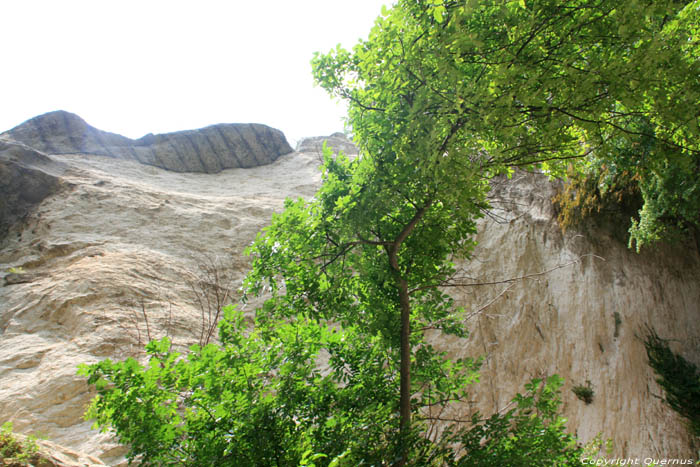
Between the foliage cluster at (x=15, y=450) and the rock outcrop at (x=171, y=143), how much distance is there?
20.7 m

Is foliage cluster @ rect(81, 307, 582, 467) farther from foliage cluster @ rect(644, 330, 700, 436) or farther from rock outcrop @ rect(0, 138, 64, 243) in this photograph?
rock outcrop @ rect(0, 138, 64, 243)

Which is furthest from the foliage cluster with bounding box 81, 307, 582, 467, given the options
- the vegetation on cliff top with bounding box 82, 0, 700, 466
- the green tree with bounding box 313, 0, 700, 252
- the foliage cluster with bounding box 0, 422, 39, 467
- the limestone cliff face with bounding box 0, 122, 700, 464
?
the limestone cliff face with bounding box 0, 122, 700, 464

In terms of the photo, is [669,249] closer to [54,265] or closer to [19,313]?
[19,313]

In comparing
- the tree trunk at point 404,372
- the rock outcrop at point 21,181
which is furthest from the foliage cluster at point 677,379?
the rock outcrop at point 21,181

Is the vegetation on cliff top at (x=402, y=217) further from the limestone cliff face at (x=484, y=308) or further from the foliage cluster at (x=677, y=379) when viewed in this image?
the foliage cluster at (x=677, y=379)

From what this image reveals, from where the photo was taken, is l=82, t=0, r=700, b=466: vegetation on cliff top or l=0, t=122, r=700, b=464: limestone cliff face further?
l=0, t=122, r=700, b=464: limestone cliff face

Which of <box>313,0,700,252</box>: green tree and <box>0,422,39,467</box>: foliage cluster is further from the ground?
<box>313,0,700,252</box>: green tree

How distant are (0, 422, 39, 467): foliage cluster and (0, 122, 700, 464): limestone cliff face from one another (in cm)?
300

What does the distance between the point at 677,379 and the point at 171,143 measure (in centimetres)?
2482

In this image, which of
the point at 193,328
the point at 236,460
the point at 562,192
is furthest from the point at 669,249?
the point at 193,328

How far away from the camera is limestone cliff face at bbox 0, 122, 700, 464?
25.8ft

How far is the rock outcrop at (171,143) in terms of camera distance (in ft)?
69.4

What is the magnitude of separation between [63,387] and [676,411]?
39.1 feet

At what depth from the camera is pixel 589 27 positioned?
285 centimetres
